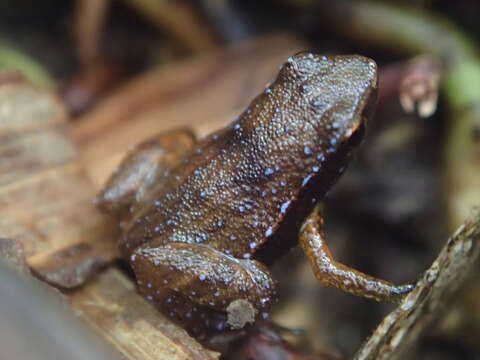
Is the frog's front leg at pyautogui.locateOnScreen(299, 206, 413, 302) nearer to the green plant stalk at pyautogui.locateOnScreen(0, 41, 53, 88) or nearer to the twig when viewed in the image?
the twig

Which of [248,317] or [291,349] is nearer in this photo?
[248,317]

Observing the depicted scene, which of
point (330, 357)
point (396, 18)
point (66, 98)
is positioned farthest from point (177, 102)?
point (330, 357)

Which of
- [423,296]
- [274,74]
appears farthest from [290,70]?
[274,74]

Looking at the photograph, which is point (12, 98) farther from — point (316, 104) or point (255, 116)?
point (316, 104)

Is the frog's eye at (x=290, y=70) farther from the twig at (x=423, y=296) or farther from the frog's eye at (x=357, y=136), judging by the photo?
the twig at (x=423, y=296)

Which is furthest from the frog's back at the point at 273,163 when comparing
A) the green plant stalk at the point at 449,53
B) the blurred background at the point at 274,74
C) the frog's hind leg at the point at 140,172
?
the green plant stalk at the point at 449,53

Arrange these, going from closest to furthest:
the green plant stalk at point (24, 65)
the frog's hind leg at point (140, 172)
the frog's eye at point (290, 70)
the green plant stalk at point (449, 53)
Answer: the frog's eye at point (290, 70) < the frog's hind leg at point (140, 172) < the green plant stalk at point (449, 53) < the green plant stalk at point (24, 65)

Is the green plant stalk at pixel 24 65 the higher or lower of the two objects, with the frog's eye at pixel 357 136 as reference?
lower

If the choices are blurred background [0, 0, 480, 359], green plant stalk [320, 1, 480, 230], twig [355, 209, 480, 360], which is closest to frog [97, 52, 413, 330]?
twig [355, 209, 480, 360]
